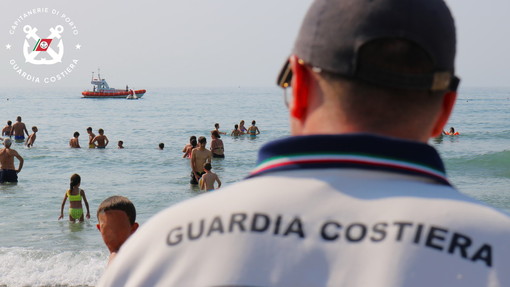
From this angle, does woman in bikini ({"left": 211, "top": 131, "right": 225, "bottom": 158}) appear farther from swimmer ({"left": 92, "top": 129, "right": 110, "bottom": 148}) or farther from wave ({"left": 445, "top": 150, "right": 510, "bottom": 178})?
wave ({"left": 445, "top": 150, "right": 510, "bottom": 178})

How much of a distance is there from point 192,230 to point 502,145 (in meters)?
37.7

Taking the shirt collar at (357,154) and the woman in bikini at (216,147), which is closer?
the shirt collar at (357,154)

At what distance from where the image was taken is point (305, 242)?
1.04m

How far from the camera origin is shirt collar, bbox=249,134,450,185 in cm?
106

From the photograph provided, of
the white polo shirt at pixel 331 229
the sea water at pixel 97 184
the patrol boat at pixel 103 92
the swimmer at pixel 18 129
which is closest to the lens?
the white polo shirt at pixel 331 229

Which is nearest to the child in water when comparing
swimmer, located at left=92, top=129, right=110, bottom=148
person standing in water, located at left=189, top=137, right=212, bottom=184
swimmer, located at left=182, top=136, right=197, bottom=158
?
person standing in water, located at left=189, top=137, right=212, bottom=184

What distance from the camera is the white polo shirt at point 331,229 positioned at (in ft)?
3.32

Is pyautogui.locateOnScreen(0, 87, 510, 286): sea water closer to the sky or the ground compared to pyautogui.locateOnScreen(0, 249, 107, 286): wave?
closer to the ground

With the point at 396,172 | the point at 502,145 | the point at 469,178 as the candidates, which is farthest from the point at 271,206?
the point at 502,145

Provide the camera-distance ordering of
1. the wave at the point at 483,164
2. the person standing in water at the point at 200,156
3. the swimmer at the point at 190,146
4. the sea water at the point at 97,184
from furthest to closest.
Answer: the wave at the point at 483,164
the swimmer at the point at 190,146
the person standing in water at the point at 200,156
the sea water at the point at 97,184

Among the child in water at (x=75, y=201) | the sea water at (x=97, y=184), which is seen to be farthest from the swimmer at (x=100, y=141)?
the child in water at (x=75, y=201)

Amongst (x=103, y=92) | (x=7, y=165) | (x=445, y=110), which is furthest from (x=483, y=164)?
(x=103, y=92)

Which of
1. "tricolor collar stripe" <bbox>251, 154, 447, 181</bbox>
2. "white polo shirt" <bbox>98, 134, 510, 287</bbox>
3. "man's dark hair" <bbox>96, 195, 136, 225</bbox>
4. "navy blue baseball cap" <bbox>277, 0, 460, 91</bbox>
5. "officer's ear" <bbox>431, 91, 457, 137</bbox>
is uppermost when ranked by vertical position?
"navy blue baseball cap" <bbox>277, 0, 460, 91</bbox>

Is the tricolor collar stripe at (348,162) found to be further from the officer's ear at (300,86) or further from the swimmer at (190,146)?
the swimmer at (190,146)
